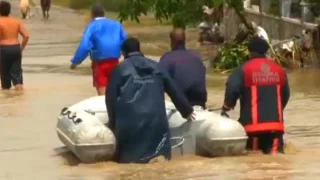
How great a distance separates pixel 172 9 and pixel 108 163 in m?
13.4

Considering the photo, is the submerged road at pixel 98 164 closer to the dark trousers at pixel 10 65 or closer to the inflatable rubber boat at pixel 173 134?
the inflatable rubber boat at pixel 173 134

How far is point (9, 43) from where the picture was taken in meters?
17.4

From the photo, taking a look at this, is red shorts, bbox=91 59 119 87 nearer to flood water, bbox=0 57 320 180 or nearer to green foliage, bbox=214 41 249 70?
flood water, bbox=0 57 320 180

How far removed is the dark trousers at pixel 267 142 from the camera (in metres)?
10.8

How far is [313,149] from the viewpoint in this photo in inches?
448

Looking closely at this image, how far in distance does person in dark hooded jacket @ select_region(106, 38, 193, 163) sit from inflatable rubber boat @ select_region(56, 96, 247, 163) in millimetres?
190

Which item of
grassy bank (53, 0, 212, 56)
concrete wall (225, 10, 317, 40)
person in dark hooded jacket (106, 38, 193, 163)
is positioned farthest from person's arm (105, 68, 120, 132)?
grassy bank (53, 0, 212, 56)

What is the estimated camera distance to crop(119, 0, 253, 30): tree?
2348 centimetres

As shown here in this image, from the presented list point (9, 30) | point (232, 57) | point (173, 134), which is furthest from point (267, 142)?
point (232, 57)

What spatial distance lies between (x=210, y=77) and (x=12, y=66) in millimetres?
5777

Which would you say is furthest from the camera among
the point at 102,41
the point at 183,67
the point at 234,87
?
the point at 102,41

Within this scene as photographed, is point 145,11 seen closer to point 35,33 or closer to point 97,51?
point 97,51

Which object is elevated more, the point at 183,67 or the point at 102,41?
the point at 183,67

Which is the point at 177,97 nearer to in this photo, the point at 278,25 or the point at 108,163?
the point at 108,163
